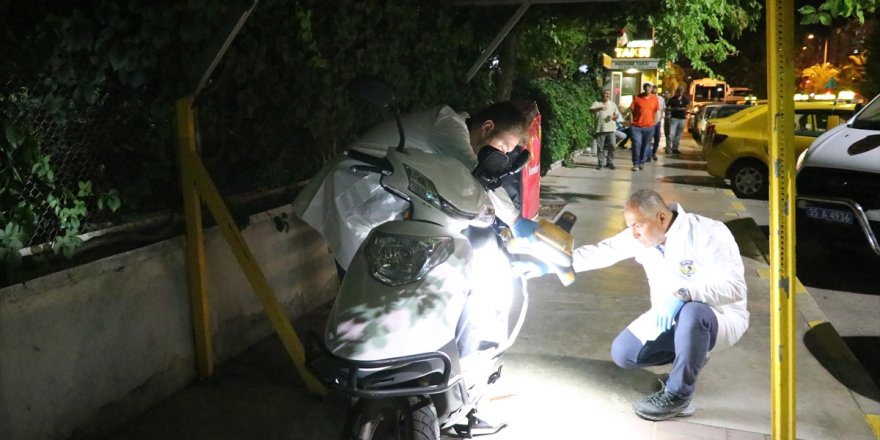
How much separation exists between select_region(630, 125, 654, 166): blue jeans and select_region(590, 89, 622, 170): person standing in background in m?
0.46

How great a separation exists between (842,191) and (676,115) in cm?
1317

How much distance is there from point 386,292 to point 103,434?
201 centimetres

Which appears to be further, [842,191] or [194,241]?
[842,191]

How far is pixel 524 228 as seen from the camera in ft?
11.0

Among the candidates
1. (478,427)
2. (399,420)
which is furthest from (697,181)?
(399,420)

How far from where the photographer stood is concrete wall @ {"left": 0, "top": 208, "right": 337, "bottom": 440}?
3355 mm

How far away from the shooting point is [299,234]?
552 cm

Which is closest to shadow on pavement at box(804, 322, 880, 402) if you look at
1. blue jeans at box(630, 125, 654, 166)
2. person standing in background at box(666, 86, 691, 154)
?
blue jeans at box(630, 125, 654, 166)

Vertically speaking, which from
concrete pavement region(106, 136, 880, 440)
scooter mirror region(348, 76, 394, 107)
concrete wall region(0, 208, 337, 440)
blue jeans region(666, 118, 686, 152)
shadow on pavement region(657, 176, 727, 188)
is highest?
scooter mirror region(348, 76, 394, 107)

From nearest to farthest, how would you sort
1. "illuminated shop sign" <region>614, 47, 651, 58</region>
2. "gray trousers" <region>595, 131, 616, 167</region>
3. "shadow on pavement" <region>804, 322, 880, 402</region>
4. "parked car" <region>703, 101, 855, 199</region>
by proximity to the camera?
"shadow on pavement" <region>804, 322, 880, 402</region> < "parked car" <region>703, 101, 855, 199</region> < "gray trousers" <region>595, 131, 616, 167</region> < "illuminated shop sign" <region>614, 47, 651, 58</region>

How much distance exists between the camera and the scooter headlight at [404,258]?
275cm

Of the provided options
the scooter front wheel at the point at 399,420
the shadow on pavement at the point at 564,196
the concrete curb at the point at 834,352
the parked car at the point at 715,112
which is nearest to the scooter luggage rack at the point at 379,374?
the scooter front wheel at the point at 399,420

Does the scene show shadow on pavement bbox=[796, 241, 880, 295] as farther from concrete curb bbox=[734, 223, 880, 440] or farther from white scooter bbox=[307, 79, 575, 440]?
white scooter bbox=[307, 79, 575, 440]

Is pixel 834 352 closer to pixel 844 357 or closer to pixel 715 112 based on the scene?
pixel 844 357
